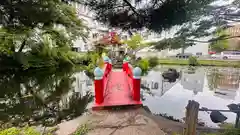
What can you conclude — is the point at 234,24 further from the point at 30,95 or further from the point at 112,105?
the point at 30,95

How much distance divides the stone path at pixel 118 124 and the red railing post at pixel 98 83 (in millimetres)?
384

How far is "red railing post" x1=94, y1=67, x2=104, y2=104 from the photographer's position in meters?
3.91

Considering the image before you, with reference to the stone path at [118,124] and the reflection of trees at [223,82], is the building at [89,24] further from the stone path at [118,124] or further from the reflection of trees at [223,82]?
the reflection of trees at [223,82]

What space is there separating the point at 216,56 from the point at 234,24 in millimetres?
20573

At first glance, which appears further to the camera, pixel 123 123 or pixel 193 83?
pixel 193 83

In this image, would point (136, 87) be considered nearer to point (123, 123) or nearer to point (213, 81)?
point (123, 123)

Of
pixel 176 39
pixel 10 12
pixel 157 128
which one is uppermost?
pixel 10 12

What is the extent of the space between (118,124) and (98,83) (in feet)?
3.65

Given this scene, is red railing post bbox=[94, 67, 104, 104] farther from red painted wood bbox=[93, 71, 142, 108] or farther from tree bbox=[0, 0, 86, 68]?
tree bbox=[0, 0, 86, 68]

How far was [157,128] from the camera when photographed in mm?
3195

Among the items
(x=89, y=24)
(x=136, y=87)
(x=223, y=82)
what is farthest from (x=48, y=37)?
(x=223, y=82)

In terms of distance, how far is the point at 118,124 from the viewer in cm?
335

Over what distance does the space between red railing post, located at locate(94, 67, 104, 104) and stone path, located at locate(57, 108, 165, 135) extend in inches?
15.1

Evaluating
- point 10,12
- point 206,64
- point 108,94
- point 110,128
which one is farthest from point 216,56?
point 10,12
